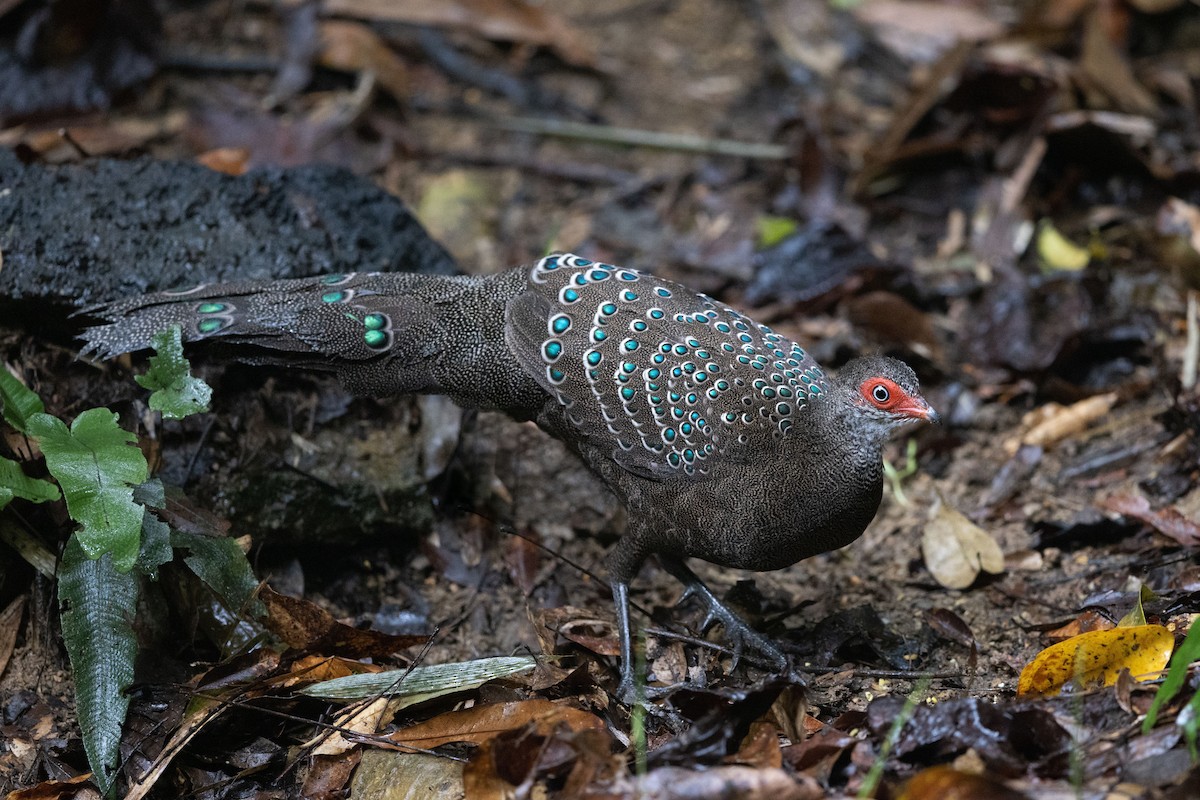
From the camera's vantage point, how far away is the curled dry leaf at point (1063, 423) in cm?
525

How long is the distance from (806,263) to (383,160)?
2529mm

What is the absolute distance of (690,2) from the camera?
28.0 feet

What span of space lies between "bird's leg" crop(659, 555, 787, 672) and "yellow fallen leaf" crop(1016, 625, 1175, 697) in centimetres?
92

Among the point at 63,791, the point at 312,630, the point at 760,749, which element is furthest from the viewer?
the point at 312,630

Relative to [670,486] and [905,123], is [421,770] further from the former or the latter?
[905,123]

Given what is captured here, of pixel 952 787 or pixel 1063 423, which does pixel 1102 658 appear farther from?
pixel 1063 423

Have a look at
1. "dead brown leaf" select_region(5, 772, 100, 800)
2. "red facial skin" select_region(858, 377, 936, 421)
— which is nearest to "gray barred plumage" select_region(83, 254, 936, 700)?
"red facial skin" select_region(858, 377, 936, 421)

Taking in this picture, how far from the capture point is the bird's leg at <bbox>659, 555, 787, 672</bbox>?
418 cm

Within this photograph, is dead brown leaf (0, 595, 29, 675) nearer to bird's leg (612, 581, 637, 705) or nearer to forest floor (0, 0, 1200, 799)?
forest floor (0, 0, 1200, 799)

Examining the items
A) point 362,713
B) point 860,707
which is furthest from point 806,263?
point 362,713

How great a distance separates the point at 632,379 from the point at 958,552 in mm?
1500

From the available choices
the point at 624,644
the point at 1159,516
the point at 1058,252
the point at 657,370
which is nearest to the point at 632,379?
the point at 657,370

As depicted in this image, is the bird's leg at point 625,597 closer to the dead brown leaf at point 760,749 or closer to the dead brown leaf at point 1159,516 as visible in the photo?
the dead brown leaf at point 760,749

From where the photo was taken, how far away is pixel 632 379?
4078 mm
